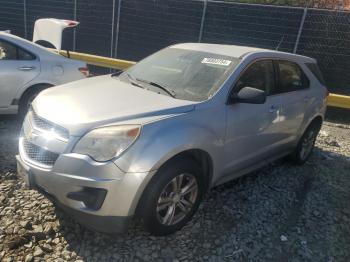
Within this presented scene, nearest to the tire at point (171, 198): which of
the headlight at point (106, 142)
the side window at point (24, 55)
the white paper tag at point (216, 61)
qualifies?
the headlight at point (106, 142)

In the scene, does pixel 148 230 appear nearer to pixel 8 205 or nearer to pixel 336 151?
pixel 8 205

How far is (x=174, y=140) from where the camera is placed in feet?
10.5


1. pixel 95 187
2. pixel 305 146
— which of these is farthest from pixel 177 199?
pixel 305 146

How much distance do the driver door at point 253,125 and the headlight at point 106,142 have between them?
118 cm

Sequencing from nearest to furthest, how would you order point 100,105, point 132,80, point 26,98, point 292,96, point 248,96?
point 100,105 < point 248,96 < point 132,80 < point 292,96 < point 26,98

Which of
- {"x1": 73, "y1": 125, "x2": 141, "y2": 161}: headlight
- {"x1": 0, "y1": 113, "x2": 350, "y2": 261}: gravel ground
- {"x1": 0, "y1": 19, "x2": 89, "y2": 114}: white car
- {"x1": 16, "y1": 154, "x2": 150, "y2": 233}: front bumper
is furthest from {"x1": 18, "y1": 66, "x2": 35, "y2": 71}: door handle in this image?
{"x1": 73, "y1": 125, "x2": 141, "y2": 161}: headlight

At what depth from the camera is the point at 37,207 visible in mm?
3799

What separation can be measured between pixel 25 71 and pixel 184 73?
2.83 metres

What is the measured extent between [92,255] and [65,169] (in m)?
0.79

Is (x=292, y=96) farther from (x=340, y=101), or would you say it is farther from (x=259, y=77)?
(x=340, y=101)

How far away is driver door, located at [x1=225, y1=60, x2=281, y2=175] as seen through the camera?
3.92 meters

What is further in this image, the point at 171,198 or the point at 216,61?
the point at 216,61

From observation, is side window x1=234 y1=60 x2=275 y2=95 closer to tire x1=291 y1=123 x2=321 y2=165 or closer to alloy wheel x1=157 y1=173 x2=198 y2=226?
alloy wheel x1=157 y1=173 x2=198 y2=226

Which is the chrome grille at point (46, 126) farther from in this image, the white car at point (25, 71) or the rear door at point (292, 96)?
the rear door at point (292, 96)
